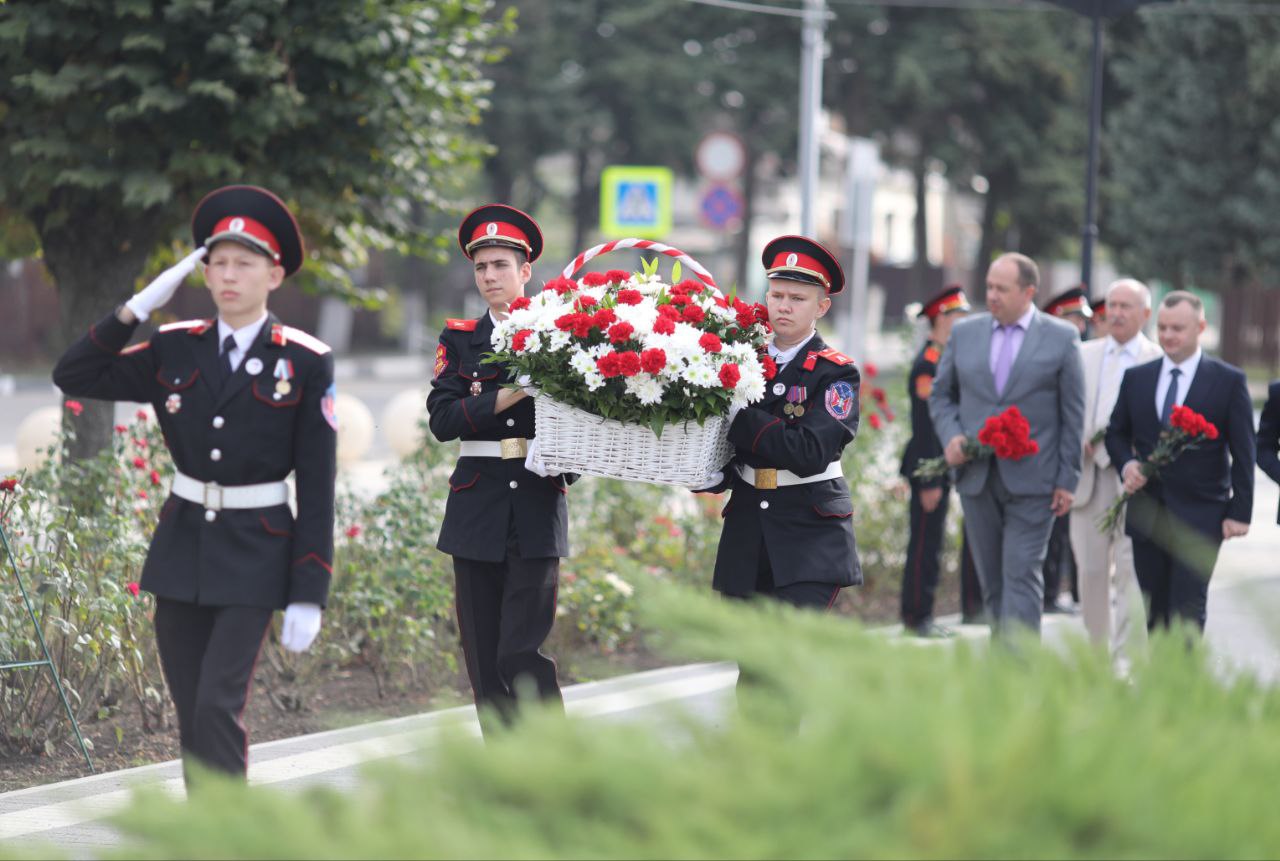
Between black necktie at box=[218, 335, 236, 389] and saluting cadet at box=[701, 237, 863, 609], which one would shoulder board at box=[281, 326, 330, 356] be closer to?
black necktie at box=[218, 335, 236, 389]

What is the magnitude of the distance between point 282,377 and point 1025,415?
4137 mm

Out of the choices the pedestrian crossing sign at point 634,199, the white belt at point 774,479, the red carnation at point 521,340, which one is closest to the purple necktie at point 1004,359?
the white belt at point 774,479

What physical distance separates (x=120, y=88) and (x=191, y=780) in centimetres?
696

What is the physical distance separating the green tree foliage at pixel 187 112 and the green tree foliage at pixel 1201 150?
1024 inches

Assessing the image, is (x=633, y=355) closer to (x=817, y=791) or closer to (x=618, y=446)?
(x=618, y=446)

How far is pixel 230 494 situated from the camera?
4.44 meters

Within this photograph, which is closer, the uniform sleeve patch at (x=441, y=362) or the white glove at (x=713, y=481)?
the white glove at (x=713, y=481)

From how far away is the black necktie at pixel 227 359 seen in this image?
444 centimetres

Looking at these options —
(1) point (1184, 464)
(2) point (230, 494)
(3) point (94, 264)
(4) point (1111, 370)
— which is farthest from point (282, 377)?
(4) point (1111, 370)

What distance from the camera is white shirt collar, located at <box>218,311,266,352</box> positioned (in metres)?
4.47

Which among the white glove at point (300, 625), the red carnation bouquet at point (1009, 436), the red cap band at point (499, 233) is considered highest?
the red cap band at point (499, 233)

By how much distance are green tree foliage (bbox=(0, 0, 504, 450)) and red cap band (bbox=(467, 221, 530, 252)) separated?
263cm

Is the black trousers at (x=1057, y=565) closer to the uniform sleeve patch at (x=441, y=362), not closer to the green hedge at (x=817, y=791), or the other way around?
the uniform sleeve patch at (x=441, y=362)

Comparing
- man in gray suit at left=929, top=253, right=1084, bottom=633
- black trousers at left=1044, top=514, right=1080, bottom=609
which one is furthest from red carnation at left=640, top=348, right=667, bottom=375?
black trousers at left=1044, top=514, right=1080, bottom=609
